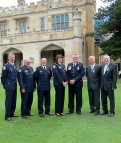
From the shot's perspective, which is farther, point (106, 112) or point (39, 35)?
point (39, 35)

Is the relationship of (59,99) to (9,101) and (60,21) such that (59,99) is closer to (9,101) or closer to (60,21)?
(9,101)

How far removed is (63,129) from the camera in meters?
8.02

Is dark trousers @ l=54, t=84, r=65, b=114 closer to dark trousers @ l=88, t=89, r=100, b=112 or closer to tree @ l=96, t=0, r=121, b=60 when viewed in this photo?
dark trousers @ l=88, t=89, r=100, b=112

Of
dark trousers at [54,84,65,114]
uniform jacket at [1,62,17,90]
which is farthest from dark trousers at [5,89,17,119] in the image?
dark trousers at [54,84,65,114]

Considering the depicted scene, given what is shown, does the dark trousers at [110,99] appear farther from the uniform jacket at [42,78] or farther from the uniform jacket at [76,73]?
the uniform jacket at [42,78]

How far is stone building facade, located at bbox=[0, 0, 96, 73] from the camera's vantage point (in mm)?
31984

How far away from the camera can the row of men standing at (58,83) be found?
971 centimetres

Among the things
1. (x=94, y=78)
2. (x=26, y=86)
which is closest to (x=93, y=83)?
(x=94, y=78)

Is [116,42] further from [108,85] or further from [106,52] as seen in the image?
[108,85]

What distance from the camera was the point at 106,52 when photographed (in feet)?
87.8

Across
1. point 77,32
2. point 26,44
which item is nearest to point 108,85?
point 77,32

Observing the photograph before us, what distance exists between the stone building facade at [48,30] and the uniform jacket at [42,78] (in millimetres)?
21041

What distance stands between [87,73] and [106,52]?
16557mm

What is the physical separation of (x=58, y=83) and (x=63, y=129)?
2364mm
